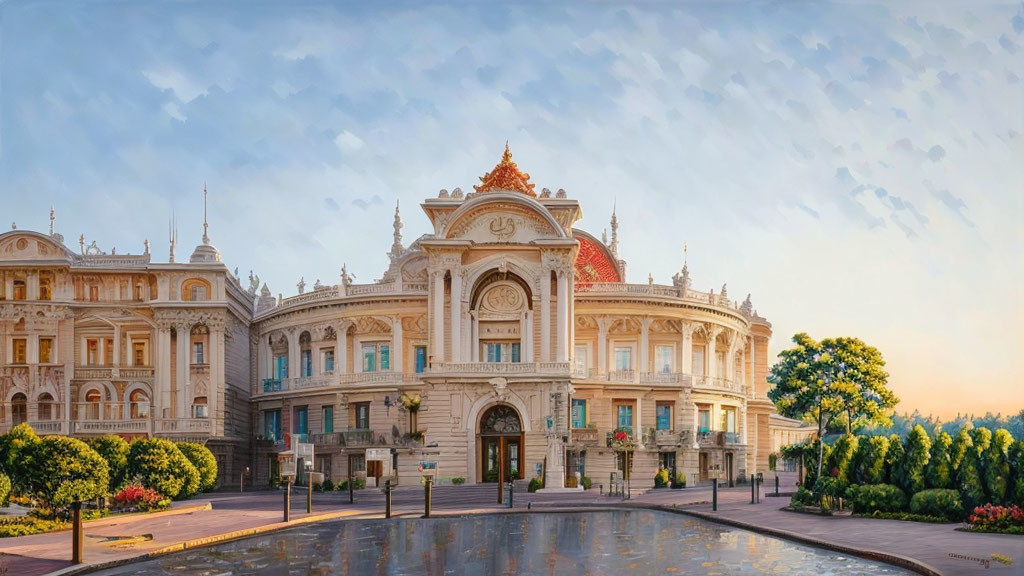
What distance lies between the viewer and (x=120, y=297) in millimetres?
61500

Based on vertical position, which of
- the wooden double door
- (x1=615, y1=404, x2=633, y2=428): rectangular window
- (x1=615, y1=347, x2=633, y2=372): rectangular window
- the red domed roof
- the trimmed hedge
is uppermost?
the red domed roof

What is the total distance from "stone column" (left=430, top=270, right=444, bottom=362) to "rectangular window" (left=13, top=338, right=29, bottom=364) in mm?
23537

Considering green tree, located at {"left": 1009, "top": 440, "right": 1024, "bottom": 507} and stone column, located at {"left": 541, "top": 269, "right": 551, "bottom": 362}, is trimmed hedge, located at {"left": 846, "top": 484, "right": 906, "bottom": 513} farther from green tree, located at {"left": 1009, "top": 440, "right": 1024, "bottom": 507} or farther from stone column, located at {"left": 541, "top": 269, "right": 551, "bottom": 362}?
stone column, located at {"left": 541, "top": 269, "right": 551, "bottom": 362}

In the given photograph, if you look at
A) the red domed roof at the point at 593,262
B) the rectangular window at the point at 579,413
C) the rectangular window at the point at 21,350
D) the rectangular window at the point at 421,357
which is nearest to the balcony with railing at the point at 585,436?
the rectangular window at the point at 579,413

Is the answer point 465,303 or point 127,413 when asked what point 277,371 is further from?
point 465,303

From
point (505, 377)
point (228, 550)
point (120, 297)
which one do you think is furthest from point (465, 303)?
point (228, 550)

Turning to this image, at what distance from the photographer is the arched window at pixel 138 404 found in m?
61.2

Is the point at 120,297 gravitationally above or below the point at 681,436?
above

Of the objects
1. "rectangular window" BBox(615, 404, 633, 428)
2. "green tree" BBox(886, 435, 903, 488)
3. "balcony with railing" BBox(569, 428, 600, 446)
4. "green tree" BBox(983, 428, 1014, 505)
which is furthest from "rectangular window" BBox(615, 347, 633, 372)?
"green tree" BBox(983, 428, 1014, 505)

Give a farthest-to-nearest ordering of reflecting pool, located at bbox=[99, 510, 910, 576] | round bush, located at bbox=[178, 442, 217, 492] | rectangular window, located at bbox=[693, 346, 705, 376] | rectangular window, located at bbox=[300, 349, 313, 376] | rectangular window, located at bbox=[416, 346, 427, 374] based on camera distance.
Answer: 1. rectangular window, located at bbox=[693, 346, 705, 376]
2. rectangular window, located at bbox=[300, 349, 313, 376]
3. rectangular window, located at bbox=[416, 346, 427, 374]
4. round bush, located at bbox=[178, 442, 217, 492]
5. reflecting pool, located at bbox=[99, 510, 910, 576]

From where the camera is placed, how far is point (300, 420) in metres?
65.1

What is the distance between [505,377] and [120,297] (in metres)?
23.8

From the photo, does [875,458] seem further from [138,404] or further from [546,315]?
[138,404]

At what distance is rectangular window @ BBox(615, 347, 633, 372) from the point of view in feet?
211
